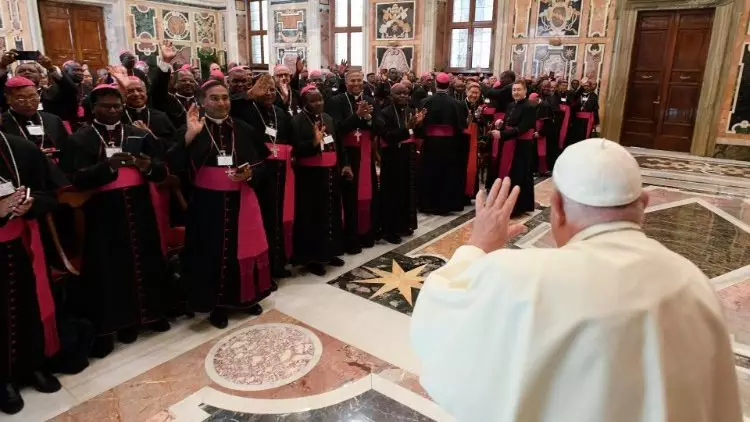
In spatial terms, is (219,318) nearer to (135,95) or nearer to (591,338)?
(135,95)

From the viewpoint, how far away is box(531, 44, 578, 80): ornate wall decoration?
1216 cm

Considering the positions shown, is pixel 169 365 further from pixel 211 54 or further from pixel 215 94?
pixel 211 54

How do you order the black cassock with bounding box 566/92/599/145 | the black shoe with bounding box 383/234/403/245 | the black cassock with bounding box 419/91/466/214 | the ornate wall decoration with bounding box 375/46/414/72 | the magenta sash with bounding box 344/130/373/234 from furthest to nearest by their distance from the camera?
1. the ornate wall decoration with bounding box 375/46/414/72
2. the black cassock with bounding box 566/92/599/145
3. the black cassock with bounding box 419/91/466/214
4. the black shoe with bounding box 383/234/403/245
5. the magenta sash with bounding box 344/130/373/234

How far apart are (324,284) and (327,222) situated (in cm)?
55

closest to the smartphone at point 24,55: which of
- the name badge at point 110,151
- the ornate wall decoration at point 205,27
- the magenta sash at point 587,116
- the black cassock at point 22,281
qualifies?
the name badge at point 110,151

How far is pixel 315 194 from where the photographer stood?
178 inches

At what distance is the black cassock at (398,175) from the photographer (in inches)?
214

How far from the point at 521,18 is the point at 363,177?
9.32m

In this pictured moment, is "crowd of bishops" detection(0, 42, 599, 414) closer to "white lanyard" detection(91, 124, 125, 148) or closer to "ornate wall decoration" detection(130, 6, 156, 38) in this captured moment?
"white lanyard" detection(91, 124, 125, 148)

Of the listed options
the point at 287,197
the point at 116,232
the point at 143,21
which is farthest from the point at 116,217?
the point at 143,21

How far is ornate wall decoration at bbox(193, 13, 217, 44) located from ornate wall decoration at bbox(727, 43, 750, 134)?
560 inches

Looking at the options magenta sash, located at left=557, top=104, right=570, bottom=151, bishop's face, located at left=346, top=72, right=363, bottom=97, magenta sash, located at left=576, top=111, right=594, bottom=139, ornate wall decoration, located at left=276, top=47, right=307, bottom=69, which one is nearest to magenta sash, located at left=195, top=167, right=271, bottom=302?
bishop's face, located at left=346, top=72, right=363, bottom=97

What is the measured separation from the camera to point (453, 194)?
6656 millimetres

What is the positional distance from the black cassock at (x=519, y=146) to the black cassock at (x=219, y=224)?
3.73m
